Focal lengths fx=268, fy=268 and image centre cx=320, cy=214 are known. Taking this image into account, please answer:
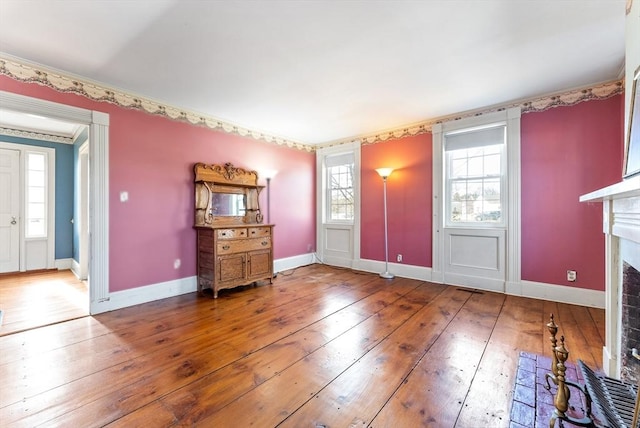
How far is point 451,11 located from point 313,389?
105 inches

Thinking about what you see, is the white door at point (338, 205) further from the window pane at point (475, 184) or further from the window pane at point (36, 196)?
the window pane at point (36, 196)

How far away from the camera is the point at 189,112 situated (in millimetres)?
3645

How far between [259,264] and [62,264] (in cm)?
397

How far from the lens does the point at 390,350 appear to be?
210cm

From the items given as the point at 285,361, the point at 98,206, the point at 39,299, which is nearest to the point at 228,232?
the point at 98,206

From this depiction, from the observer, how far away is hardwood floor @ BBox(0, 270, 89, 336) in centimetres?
269

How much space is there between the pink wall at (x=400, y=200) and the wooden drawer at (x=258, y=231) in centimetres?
177

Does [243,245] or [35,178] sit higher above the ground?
[35,178]

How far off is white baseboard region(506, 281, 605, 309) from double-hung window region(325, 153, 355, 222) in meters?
2.70

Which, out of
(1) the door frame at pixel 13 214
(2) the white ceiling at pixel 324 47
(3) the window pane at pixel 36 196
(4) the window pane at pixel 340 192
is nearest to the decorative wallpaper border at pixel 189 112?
(2) the white ceiling at pixel 324 47

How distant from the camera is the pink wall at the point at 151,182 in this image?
3.02 metres

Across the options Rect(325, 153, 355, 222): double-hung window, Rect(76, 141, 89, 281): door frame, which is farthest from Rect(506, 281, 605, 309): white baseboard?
Rect(76, 141, 89, 281): door frame

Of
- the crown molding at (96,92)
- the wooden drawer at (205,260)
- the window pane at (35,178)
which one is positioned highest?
the crown molding at (96,92)

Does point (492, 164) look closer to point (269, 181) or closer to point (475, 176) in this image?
point (475, 176)
